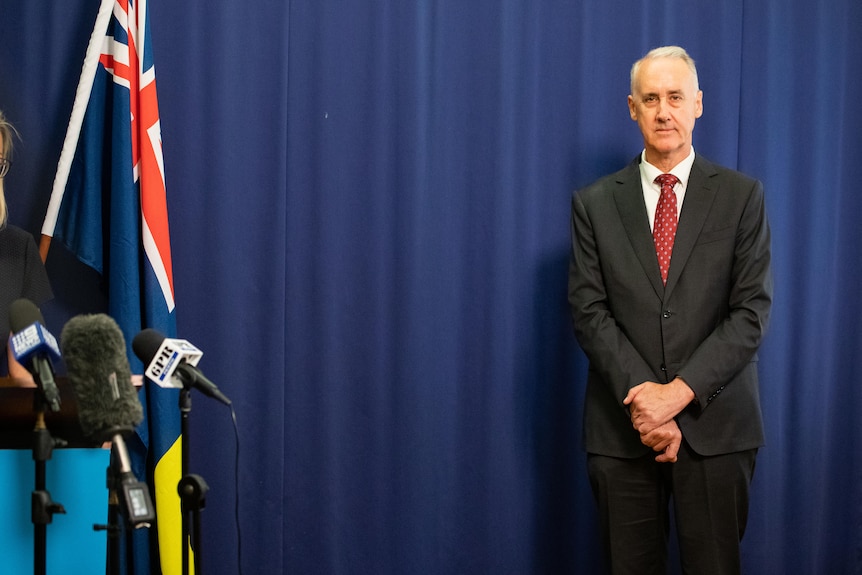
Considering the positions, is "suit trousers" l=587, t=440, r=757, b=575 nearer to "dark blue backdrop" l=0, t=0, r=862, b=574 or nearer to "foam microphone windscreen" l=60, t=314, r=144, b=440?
"dark blue backdrop" l=0, t=0, r=862, b=574

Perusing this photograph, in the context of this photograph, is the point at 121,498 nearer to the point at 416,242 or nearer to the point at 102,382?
the point at 102,382

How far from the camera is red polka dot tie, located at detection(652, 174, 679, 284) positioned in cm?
277

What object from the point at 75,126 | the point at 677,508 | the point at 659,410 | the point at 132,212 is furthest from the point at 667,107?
the point at 75,126

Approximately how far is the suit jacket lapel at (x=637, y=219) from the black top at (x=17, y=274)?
1.81m

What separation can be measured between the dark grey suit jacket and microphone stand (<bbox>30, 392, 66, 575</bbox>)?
5.27 feet

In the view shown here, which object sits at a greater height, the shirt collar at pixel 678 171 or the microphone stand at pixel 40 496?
the shirt collar at pixel 678 171

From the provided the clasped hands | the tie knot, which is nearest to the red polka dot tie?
the tie knot

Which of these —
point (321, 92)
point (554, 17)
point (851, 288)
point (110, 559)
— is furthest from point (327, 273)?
point (851, 288)

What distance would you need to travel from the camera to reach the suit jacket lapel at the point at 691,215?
2713 mm

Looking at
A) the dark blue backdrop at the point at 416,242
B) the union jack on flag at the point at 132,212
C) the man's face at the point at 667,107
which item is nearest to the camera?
the man's face at the point at 667,107

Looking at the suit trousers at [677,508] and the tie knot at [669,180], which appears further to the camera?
the tie knot at [669,180]

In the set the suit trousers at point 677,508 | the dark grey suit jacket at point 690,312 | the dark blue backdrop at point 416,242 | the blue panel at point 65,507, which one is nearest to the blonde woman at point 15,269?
the dark blue backdrop at point 416,242

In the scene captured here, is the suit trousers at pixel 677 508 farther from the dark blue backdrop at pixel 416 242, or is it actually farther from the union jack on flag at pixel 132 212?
the union jack on flag at pixel 132 212

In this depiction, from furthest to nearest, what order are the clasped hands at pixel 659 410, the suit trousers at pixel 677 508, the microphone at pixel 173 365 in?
the suit trousers at pixel 677 508, the clasped hands at pixel 659 410, the microphone at pixel 173 365
